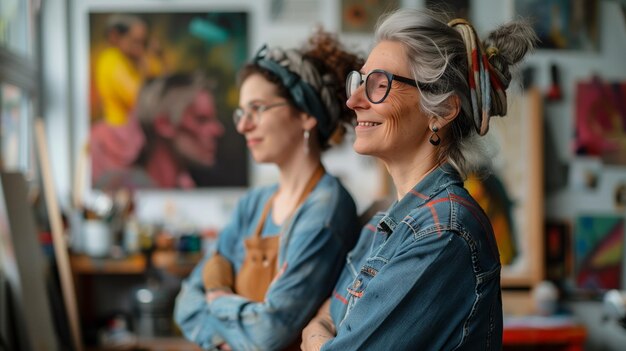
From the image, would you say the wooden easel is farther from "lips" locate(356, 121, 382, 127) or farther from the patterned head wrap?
the patterned head wrap

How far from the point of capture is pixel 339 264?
1809 millimetres

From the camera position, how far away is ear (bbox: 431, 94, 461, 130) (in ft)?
4.43

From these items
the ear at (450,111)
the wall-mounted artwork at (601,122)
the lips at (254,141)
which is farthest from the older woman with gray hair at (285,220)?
the wall-mounted artwork at (601,122)

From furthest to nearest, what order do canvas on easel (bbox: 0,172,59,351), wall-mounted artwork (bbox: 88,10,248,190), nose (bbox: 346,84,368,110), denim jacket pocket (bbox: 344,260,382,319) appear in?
1. wall-mounted artwork (bbox: 88,10,248,190)
2. canvas on easel (bbox: 0,172,59,351)
3. nose (bbox: 346,84,368,110)
4. denim jacket pocket (bbox: 344,260,382,319)

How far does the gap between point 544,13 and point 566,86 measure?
486 millimetres

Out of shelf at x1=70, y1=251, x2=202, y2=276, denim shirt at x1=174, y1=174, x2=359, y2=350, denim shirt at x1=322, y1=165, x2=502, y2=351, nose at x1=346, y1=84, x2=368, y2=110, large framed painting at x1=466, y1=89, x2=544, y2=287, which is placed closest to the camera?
denim shirt at x1=322, y1=165, x2=502, y2=351

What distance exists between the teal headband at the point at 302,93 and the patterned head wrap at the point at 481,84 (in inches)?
25.3

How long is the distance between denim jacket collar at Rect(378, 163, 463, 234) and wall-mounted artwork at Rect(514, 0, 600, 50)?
→ 11.1 feet

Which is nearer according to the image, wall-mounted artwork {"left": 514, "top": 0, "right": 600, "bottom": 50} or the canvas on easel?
the canvas on easel

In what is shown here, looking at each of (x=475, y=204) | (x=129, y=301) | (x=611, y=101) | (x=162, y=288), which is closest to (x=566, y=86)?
(x=611, y=101)

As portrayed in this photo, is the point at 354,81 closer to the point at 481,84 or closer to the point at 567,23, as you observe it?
the point at 481,84

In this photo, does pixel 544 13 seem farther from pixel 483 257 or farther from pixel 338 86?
pixel 483 257

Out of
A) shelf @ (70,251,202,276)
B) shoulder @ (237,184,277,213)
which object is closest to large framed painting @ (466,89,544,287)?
shelf @ (70,251,202,276)

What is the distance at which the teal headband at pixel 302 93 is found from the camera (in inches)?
76.4
